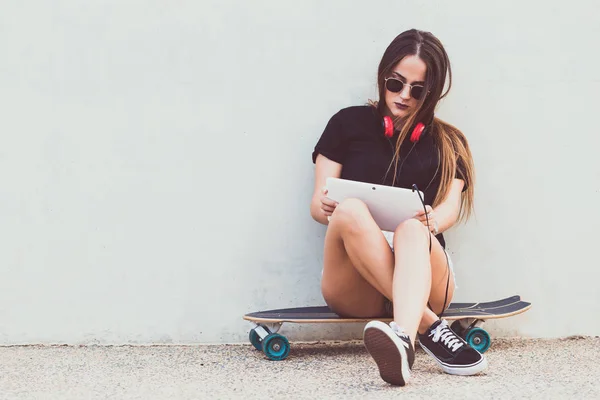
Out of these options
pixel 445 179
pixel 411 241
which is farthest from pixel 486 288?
pixel 411 241

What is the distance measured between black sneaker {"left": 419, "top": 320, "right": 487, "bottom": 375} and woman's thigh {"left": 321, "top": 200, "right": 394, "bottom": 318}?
0.25m

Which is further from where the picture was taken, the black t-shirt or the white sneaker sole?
the black t-shirt

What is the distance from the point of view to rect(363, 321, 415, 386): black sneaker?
7.43 ft

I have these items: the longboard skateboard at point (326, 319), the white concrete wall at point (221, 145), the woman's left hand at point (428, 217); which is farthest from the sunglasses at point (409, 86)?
the longboard skateboard at point (326, 319)

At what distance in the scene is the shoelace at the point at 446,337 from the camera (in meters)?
2.56

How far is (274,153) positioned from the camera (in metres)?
3.28

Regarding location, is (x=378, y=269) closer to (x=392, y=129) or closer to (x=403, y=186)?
(x=403, y=186)

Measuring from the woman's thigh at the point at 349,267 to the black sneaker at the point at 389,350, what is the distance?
0.36 metres

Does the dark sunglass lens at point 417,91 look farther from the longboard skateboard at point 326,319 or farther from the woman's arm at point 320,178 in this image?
the longboard skateboard at point 326,319

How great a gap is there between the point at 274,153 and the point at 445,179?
0.73m

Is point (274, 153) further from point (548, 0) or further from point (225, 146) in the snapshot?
point (548, 0)

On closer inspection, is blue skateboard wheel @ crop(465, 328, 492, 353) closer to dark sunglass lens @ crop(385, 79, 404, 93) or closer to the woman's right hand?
the woman's right hand

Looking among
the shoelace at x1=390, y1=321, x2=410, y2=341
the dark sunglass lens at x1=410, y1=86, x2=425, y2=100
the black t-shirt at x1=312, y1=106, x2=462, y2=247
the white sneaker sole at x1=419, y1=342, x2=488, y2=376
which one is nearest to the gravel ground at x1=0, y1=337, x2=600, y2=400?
the white sneaker sole at x1=419, y1=342, x2=488, y2=376

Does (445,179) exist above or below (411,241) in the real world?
above
